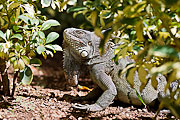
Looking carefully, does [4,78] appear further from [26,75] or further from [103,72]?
[103,72]

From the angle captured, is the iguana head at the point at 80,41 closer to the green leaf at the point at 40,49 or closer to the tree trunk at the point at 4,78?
the green leaf at the point at 40,49

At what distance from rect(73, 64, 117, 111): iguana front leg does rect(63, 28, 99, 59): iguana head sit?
0.16 meters

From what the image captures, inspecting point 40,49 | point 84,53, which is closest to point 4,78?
point 40,49

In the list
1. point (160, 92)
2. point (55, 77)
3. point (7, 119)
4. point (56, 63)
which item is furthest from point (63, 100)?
point (56, 63)

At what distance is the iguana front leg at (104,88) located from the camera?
102 inches

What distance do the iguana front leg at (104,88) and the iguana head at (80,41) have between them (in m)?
0.16

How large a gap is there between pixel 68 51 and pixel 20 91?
2.40 feet

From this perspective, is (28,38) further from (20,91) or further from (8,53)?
(20,91)

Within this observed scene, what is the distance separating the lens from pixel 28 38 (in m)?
2.52

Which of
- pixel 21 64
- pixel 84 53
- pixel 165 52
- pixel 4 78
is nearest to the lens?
pixel 165 52

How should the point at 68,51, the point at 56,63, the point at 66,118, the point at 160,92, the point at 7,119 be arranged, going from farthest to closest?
the point at 56,63, the point at 68,51, the point at 160,92, the point at 66,118, the point at 7,119

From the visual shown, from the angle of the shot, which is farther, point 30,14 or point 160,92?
point 160,92

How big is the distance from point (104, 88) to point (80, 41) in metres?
0.49

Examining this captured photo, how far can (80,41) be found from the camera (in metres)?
2.63
